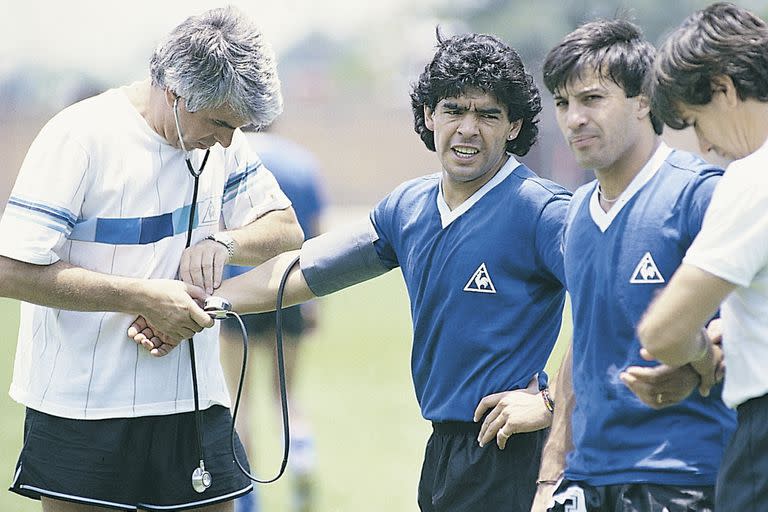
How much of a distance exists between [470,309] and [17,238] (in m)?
1.15

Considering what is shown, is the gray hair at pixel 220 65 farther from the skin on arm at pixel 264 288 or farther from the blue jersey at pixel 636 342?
the blue jersey at pixel 636 342

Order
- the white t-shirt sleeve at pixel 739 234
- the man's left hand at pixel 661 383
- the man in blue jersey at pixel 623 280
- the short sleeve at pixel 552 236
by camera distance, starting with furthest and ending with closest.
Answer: the short sleeve at pixel 552 236 → the man in blue jersey at pixel 623 280 → the man's left hand at pixel 661 383 → the white t-shirt sleeve at pixel 739 234

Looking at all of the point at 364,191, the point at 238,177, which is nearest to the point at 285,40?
the point at 364,191

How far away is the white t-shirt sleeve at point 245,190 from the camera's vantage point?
350cm

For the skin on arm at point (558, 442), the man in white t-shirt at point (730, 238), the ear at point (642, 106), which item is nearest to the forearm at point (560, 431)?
the skin on arm at point (558, 442)

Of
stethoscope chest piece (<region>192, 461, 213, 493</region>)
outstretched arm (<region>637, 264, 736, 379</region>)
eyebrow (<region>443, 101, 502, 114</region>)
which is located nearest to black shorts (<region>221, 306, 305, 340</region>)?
stethoscope chest piece (<region>192, 461, 213, 493</region>)

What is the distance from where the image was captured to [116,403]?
3.20 metres

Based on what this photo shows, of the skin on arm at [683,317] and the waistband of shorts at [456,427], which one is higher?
the skin on arm at [683,317]

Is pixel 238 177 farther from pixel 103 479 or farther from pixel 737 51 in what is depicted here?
pixel 737 51

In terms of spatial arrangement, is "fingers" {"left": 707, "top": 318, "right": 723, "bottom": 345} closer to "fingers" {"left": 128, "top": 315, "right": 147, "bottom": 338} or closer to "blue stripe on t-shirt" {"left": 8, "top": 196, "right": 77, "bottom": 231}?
"fingers" {"left": 128, "top": 315, "right": 147, "bottom": 338}

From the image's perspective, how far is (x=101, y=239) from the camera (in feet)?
10.3

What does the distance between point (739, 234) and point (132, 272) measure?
1.65m

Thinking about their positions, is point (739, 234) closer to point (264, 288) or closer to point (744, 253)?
Answer: point (744, 253)

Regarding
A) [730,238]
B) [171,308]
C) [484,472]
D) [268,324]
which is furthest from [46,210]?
[268,324]
